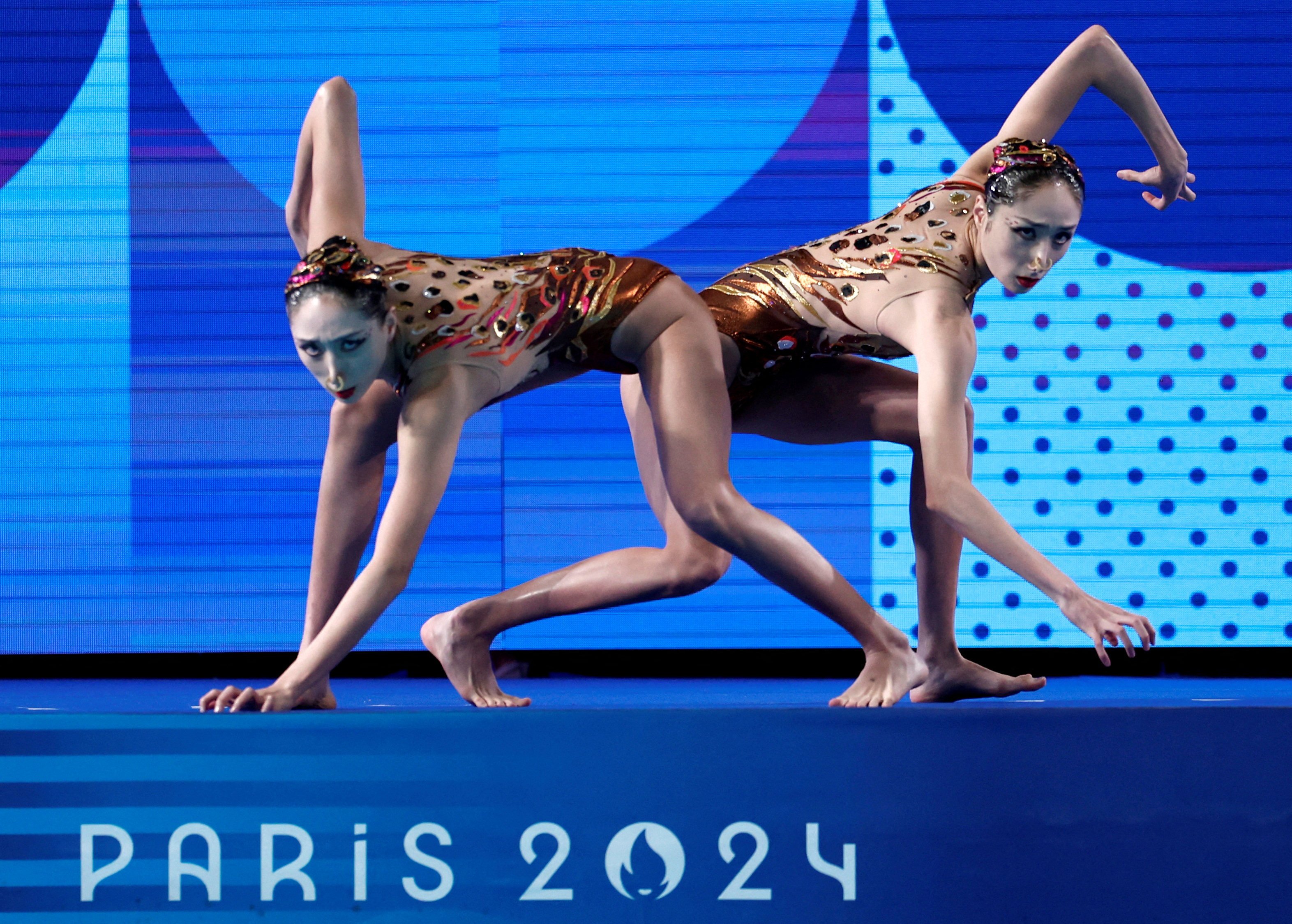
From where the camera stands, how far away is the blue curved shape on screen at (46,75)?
417 cm

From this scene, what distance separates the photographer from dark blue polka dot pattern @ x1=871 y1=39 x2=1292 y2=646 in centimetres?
406

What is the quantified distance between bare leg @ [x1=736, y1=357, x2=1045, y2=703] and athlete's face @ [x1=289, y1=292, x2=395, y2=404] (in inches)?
36.7

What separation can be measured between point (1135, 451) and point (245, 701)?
3020 mm

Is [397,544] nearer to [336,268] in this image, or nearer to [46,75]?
[336,268]

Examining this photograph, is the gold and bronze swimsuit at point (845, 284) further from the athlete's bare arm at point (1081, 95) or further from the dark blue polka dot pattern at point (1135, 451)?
the dark blue polka dot pattern at point (1135, 451)

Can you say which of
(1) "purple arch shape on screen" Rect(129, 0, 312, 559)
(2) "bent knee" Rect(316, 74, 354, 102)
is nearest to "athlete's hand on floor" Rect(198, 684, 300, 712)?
(2) "bent knee" Rect(316, 74, 354, 102)

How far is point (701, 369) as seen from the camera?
2.42m

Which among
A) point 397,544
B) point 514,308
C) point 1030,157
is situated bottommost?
point 397,544

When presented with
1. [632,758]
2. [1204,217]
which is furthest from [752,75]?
[632,758]

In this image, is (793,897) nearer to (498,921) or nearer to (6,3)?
(498,921)

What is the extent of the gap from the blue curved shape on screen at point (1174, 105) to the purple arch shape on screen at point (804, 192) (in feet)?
0.72

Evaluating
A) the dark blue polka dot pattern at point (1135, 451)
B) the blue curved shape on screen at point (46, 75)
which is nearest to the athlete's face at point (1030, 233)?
the dark blue polka dot pattern at point (1135, 451)

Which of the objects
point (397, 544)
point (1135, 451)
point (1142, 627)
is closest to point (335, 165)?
point (397, 544)

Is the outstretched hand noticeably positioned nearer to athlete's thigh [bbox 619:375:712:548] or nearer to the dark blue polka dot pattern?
athlete's thigh [bbox 619:375:712:548]
